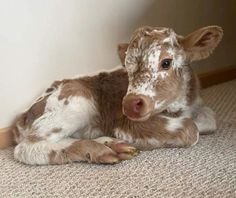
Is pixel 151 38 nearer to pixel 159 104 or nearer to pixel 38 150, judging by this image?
pixel 159 104

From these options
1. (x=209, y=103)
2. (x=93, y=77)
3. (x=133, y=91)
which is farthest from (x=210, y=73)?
(x=133, y=91)

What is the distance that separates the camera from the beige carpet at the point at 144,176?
3.11 ft

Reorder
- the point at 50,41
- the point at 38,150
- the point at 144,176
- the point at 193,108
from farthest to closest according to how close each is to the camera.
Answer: the point at 50,41
the point at 193,108
the point at 38,150
the point at 144,176

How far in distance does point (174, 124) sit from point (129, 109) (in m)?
0.19

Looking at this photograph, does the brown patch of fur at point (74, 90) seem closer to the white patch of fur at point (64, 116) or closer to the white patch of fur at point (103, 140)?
the white patch of fur at point (64, 116)

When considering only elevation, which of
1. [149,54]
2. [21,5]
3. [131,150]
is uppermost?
[21,5]

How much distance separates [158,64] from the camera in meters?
1.06

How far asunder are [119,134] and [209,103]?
0.52 meters

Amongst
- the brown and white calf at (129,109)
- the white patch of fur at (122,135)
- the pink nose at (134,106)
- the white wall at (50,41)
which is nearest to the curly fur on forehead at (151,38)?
the brown and white calf at (129,109)

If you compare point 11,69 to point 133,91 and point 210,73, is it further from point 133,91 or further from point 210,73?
point 210,73

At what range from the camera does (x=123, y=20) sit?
1.54 m

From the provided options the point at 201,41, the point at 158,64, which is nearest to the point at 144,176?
the point at 158,64

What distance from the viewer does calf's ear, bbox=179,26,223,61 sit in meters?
1.10

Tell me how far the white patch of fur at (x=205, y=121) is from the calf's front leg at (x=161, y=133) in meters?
0.07
